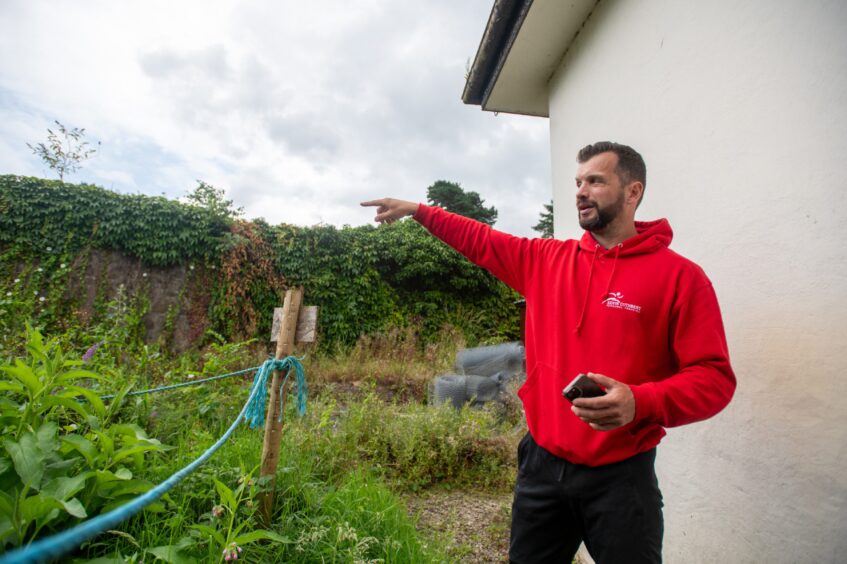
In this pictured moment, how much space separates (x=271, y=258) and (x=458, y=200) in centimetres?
1746

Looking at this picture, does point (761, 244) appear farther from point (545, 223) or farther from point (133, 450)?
point (545, 223)

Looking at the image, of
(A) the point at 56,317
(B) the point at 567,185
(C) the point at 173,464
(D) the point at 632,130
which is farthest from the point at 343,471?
(A) the point at 56,317

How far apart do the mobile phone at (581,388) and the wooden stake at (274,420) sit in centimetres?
160

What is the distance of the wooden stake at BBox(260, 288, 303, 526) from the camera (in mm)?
2201

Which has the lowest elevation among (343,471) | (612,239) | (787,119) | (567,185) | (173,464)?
(343,471)

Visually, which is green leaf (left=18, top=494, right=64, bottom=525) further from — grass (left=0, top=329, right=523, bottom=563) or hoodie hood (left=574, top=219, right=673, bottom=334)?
hoodie hood (left=574, top=219, right=673, bottom=334)

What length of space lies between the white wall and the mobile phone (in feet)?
2.41

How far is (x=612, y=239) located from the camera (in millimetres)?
1702

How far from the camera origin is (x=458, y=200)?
2470 cm

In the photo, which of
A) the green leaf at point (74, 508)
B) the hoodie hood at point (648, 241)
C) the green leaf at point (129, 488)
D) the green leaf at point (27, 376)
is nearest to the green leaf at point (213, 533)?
the green leaf at point (129, 488)

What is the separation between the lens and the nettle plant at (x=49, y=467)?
1463 millimetres

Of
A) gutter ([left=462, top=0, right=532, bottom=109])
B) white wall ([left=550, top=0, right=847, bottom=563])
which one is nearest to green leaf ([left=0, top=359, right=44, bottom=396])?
white wall ([left=550, top=0, right=847, bottom=563])

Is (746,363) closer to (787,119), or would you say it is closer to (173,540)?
(787,119)

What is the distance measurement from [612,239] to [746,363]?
2.23ft
